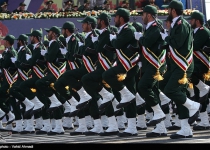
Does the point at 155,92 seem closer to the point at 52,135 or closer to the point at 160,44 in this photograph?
the point at 160,44

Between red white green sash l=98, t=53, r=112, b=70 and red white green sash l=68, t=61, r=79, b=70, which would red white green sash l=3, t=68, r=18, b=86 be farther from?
red white green sash l=98, t=53, r=112, b=70

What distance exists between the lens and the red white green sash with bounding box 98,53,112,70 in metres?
15.1

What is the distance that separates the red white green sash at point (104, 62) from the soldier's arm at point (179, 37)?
7.90 feet

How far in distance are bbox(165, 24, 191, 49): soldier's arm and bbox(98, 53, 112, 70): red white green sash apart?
241 centimetres

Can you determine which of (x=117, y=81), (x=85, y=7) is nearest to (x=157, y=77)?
(x=117, y=81)

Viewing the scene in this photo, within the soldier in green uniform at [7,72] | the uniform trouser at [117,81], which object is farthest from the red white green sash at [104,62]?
the soldier in green uniform at [7,72]

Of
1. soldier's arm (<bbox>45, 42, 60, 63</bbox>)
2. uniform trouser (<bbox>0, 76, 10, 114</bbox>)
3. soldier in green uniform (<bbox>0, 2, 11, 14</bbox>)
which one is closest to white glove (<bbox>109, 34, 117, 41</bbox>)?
soldier's arm (<bbox>45, 42, 60, 63</bbox>)

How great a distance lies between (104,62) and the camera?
15.1 m

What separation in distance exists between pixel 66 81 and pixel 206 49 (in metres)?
3.20

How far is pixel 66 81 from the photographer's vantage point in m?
16.0

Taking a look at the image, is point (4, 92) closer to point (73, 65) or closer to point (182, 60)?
point (73, 65)

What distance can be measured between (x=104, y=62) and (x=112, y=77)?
87 centimetres

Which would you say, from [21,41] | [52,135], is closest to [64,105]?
[52,135]

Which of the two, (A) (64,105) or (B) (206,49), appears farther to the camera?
(A) (64,105)
